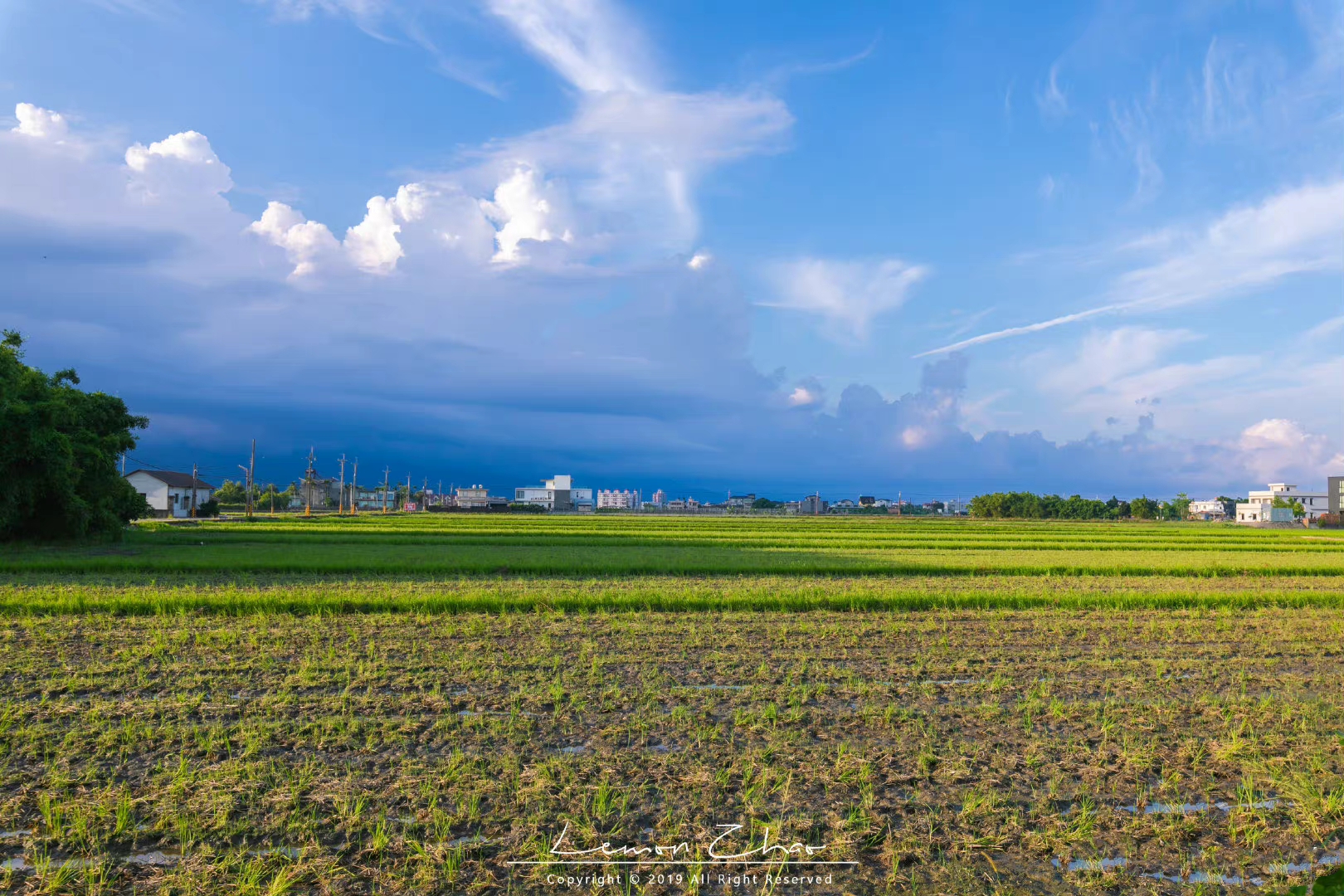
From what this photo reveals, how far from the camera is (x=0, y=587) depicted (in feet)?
51.3

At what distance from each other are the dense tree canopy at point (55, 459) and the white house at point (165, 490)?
48.1m

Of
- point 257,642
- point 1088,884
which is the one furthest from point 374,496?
point 1088,884

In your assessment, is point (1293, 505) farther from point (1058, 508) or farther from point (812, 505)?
point (812, 505)

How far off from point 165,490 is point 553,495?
81238mm

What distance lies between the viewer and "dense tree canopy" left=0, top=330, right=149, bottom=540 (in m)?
24.3

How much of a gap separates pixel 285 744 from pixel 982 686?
7.33 metres

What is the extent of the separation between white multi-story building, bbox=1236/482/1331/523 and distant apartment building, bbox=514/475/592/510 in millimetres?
115632

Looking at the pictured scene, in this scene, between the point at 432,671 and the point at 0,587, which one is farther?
the point at 0,587

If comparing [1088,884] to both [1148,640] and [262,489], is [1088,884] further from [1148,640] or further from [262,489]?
[262,489]

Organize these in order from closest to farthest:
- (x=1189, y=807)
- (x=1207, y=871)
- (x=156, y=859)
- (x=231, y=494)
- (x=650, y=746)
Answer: (x=156, y=859) < (x=1207, y=871) < (x=1189, y=807) < (x=650, y=746) < (x=231, y=494)

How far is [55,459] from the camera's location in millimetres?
25047

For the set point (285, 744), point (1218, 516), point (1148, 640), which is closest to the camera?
point (285, 744)

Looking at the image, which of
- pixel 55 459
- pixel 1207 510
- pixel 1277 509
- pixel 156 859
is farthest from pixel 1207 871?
pixel 1207 510

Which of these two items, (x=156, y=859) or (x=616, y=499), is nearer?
(x=156, y=859)
